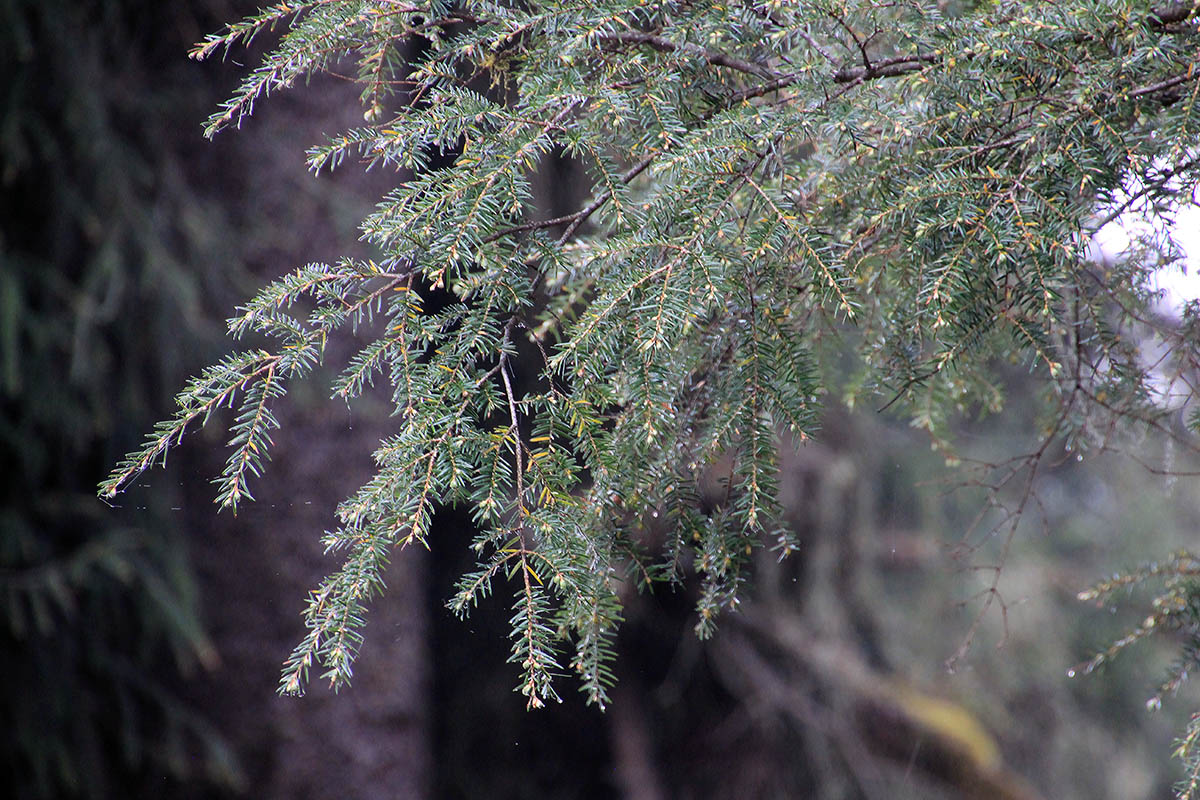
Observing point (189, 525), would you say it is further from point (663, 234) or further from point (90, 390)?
point (663, 234)

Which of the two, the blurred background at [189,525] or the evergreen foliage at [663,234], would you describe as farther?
the blurred background at [189,525]

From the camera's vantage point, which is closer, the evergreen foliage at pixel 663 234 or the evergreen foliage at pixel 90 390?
the evergreen foliage at pixel 663 234

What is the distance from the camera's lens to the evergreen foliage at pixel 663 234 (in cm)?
100

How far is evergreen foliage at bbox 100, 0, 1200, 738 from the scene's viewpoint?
1.00 m

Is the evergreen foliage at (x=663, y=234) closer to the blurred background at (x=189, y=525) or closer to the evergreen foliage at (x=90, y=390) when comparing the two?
the blurred background at (x=189, y=525)

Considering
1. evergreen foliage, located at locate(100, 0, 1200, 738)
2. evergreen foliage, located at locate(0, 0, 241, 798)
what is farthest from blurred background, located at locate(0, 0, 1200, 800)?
evergreen foliage, located at locate(100, 0, 1200, 738)

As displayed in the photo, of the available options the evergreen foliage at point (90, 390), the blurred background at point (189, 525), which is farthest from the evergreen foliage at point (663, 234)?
the evergreen foliage at point (90, 390)

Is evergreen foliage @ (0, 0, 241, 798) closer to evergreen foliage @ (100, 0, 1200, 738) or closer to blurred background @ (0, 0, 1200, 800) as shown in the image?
blurred background @ (0, 0, 1200, 800)

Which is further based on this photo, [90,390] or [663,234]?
[90,390]

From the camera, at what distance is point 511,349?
107 centimetres

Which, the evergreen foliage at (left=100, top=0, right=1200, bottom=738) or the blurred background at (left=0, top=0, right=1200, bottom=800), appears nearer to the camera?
the evergreen foliage at (left=100, top=0, right=1200, bottom=738)

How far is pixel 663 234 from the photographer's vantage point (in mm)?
1049

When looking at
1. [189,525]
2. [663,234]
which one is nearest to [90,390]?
[189,525]

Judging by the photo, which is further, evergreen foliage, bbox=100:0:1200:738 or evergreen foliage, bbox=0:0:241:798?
evergreen foliage, bbox=0:0:241:798
